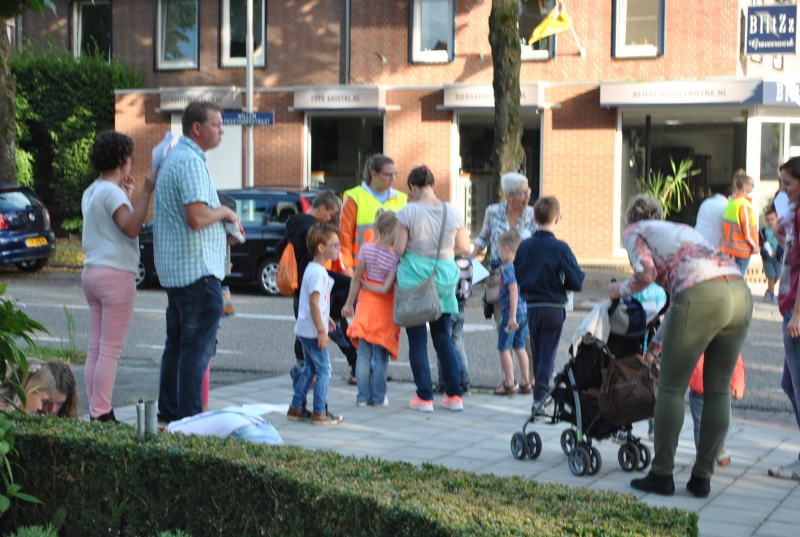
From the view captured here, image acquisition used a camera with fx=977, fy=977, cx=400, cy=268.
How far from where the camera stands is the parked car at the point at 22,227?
18.8 meters

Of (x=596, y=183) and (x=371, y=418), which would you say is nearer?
(x=371, y=418)

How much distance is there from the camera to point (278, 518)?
11.4 ft

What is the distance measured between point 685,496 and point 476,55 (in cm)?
1927

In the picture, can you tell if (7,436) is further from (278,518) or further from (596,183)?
(596,183)

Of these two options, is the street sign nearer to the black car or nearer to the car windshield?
the black car

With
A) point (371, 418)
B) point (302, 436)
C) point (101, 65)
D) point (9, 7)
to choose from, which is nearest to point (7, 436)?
point (9, 7)

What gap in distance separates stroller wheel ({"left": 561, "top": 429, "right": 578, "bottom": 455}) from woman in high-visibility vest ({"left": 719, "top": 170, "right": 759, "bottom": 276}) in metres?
8.17

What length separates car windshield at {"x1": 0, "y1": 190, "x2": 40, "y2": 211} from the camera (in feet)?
61.7

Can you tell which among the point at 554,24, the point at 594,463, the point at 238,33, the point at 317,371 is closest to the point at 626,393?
the point at 594,463

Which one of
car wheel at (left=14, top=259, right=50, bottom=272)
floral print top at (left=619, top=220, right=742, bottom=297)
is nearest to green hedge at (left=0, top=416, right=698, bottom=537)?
floral print top at (left=619, top=220, right=742, bottom=297)

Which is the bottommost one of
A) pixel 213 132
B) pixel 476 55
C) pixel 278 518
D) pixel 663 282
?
pixel 278 518

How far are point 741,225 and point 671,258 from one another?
351 inches

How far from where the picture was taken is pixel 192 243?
19.0 ft

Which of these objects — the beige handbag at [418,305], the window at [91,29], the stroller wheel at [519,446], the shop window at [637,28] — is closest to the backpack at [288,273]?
the beige handbag at [418,305]
